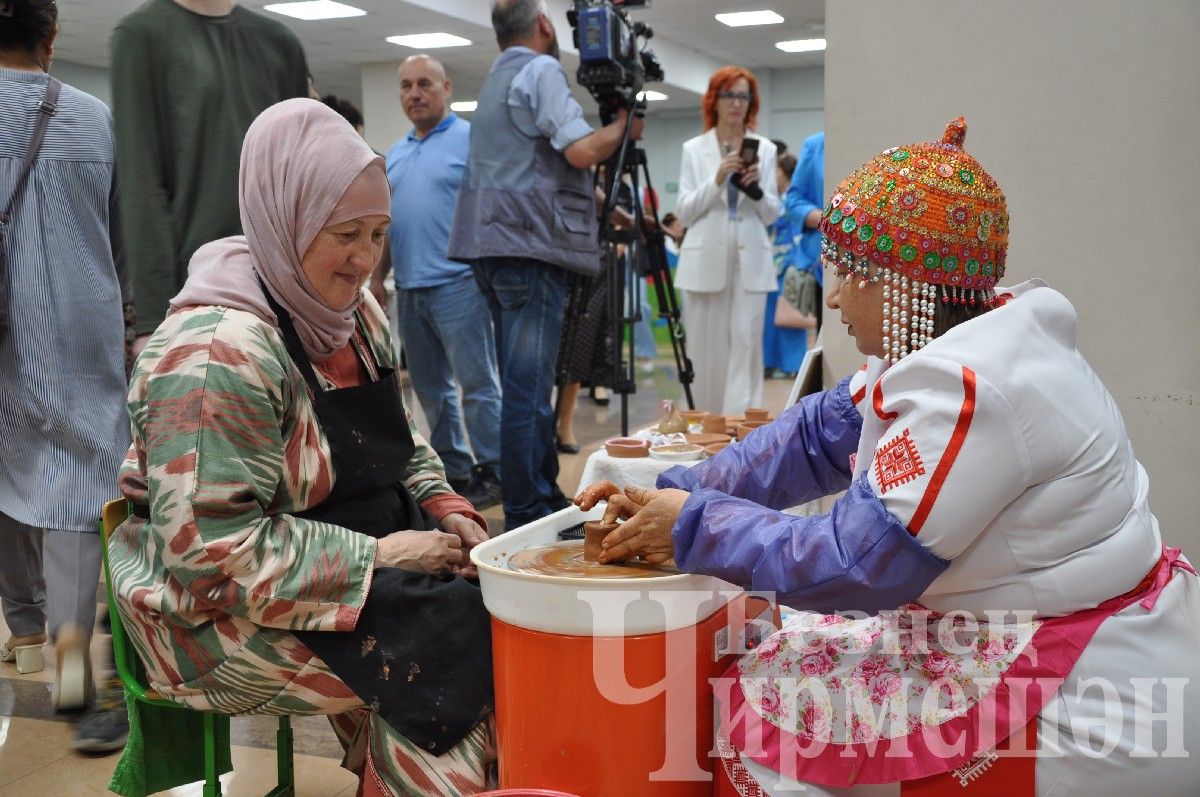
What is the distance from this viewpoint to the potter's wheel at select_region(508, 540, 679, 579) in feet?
4.90

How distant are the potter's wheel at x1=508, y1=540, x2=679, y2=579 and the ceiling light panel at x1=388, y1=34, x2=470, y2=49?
1161cm

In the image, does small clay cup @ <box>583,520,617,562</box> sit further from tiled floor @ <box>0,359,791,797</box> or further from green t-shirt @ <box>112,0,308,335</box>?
green t-shirt @ <box>112,0,308,335</box>

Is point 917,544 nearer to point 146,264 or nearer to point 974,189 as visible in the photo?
point 974,189

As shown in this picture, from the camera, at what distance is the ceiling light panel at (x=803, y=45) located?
14.5 m

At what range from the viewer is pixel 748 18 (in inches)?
512

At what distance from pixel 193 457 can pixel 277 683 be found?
0.39m

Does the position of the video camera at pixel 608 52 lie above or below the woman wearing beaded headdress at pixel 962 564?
above

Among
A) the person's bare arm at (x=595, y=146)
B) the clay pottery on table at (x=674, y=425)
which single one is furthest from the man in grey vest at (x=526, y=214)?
the clay pottery on table at (x=674, y=425)

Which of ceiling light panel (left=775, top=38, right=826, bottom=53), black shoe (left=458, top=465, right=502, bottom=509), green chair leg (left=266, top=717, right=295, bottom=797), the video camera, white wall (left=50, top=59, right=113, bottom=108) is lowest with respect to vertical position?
black shoe (left=458, top=465, right=502, bottom=509)

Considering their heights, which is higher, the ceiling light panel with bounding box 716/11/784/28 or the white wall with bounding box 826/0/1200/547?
the ceiling light panel with bounding box 716/11/784/28

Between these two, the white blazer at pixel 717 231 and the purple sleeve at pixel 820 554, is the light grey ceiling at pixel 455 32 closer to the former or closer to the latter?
the white blazer at pixel 717 231

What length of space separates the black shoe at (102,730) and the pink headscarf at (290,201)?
1.26 m

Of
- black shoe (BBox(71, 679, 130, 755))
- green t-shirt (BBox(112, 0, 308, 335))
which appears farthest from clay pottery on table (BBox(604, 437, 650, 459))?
black shoe (BBox(71, 679, 130, 755))

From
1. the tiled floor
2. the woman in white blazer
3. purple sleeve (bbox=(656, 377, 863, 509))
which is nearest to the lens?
purple sleeve (bbox=(656, 377, 863, 509))
